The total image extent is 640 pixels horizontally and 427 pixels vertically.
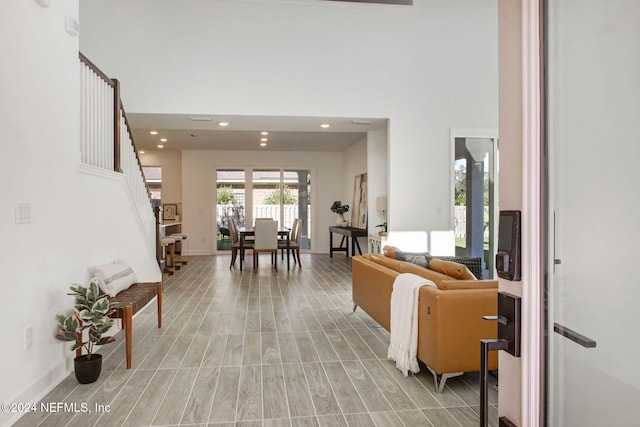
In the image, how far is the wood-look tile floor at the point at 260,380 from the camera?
240cm

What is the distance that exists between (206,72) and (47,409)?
14.3ft

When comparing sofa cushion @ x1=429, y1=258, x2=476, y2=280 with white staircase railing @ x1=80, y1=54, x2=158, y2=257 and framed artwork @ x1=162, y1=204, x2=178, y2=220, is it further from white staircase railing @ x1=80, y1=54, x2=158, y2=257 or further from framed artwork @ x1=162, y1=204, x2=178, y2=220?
framed artwork @ x1=162, y1=204, x2=178, y2=220

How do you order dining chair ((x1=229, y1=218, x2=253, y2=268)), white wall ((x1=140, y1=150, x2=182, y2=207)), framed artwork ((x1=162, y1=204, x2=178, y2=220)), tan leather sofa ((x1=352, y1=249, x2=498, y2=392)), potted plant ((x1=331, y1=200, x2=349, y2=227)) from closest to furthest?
tan leather sofa ((x1=352, y1=249, x2=498, y2=392)), dining chair ((x1=229, y1=218, x2=253, y2=268)), potted plant ((x1=331, y1=200, x2=349, y2=227)), framed artwork ((x1=162, y1=204, x2=178, y2=220)), white wall ((x1=140, y1=150, x2=182, y2=207))

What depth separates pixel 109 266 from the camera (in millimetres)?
3559

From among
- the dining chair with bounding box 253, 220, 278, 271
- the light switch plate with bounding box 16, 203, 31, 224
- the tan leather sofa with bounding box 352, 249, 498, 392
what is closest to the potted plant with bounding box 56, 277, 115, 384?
the light switch plate with bounding box 16, 203, 31, 224

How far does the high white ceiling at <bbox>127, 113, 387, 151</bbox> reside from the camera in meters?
6.02

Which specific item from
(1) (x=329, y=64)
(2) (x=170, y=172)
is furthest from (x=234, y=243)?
(1) (x=329, y=64)

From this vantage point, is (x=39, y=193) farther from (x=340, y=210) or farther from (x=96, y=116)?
(x=340, y=210)

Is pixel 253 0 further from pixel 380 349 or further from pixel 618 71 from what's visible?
pixel 618 71

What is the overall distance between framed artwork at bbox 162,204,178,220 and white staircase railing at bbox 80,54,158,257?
5986 millimetres

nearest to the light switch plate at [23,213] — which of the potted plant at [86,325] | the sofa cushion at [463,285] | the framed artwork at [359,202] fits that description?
the potted plant at [86,325]

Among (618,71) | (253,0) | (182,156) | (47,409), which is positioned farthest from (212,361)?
(182,156)

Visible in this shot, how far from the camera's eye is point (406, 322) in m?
2.98

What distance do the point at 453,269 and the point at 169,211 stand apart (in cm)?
948
